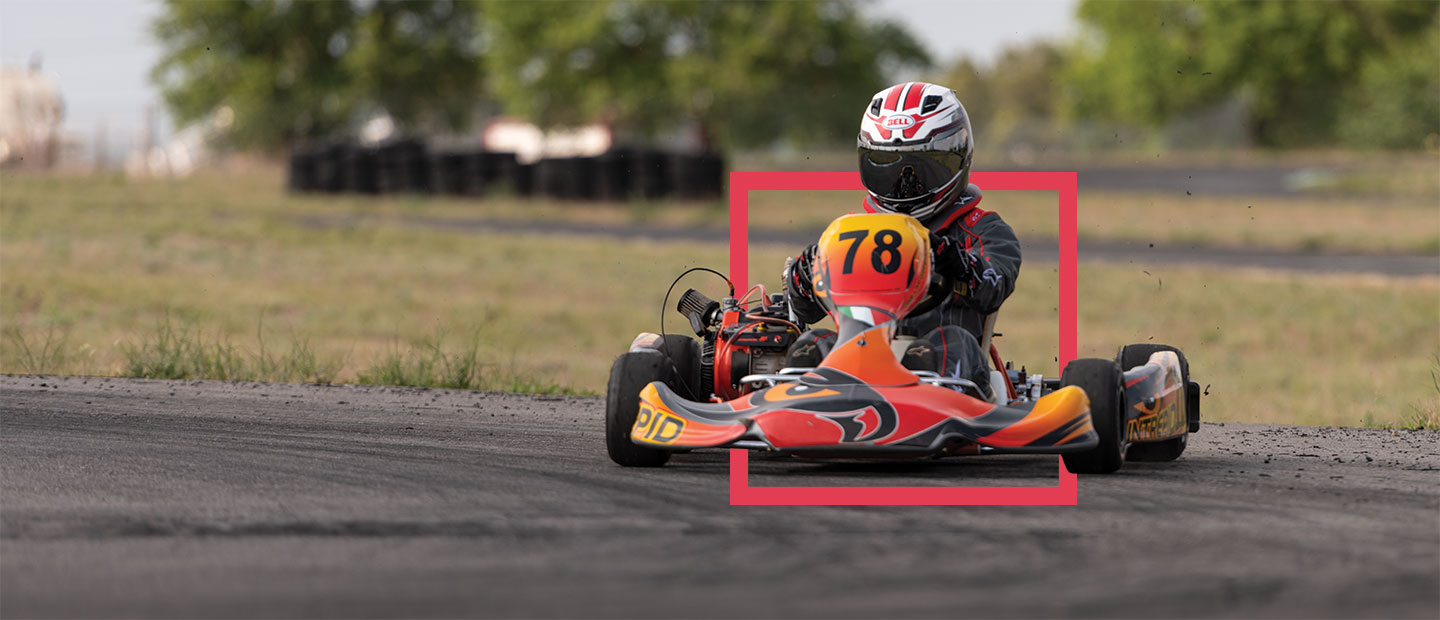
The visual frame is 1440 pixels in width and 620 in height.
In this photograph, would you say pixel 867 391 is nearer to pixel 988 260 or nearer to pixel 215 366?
pixel 988 260

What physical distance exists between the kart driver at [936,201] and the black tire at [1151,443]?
0.74 metres

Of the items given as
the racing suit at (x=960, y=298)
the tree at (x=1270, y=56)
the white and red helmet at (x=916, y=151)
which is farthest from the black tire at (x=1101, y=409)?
the tree at (x=1270, y=56)

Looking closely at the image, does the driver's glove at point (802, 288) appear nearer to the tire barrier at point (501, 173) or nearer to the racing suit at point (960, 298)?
the racing suit at point (960, 298)

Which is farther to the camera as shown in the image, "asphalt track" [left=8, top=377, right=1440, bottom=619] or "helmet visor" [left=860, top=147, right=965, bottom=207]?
"helmet visor" [left=860, top=147, right=965, bottom=207]

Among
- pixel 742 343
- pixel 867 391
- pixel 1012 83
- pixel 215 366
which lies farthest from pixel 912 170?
pixel 1012 83

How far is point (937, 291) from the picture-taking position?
22.6 ft

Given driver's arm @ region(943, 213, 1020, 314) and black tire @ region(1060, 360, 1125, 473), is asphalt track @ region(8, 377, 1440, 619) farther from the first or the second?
driver's arm @ region(943, 213, 1020, 314)

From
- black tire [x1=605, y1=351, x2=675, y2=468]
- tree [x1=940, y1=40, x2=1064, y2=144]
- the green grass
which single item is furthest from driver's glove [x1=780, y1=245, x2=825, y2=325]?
tree [x1=940, y1=40, x2=1064, y2=144]

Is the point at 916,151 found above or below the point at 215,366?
above

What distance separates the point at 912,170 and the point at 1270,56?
62426 mm

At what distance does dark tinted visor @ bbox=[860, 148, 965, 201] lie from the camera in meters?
7.27

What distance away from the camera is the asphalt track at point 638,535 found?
421 centimetres

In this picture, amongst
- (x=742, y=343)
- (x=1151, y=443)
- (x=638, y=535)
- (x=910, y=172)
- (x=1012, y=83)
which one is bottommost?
(x=638, y=535)

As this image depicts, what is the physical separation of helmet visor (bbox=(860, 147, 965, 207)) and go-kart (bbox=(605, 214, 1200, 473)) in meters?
0.56
